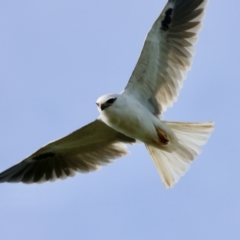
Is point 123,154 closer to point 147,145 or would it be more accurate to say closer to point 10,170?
point 147,145

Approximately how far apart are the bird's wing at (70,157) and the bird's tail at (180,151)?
1.84 ft

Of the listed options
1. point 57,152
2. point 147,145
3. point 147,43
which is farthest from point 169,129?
point 57,152

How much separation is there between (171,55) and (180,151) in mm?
1217

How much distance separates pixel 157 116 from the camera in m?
9.11

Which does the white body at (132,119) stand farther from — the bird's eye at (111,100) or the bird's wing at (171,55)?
the bird's wing at (171,55)

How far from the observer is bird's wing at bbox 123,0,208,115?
9008 millimetres

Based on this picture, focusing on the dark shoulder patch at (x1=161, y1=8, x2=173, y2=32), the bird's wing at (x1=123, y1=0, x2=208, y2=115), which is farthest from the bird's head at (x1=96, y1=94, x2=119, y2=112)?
the dark shoulder patch at (x1=161, y1=8, x2=173, y2=32)

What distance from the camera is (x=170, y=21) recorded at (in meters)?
9.11

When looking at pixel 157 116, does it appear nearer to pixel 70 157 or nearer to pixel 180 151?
pixel 180 151

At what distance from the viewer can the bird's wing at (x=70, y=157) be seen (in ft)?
31.4

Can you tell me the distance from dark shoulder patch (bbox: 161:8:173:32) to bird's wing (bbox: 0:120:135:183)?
148cm

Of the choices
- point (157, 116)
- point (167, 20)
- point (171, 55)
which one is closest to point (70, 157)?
point (157, 116)

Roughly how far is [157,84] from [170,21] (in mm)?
806

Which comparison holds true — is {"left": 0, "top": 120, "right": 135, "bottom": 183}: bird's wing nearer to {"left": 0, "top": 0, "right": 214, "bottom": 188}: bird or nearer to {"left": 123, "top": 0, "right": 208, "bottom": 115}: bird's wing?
{"left": 0, "top": 0, "right": 214, "bottom": 188}: bird
